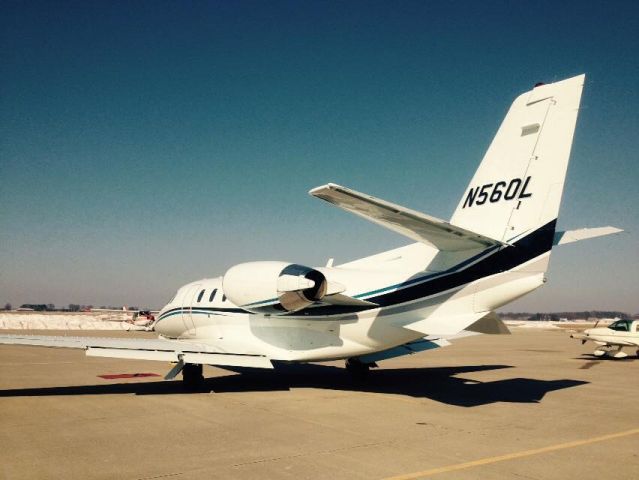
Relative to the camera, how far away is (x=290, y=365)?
63.2ft

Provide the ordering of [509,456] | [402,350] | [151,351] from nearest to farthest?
[509,456] < [151,351] < [402,350]

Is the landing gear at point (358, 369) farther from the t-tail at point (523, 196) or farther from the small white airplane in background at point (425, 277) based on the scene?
Answer: the t-tail at point (523, 196)

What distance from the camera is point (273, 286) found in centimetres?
1189


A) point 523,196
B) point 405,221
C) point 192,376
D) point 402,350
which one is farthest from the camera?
point 402,350

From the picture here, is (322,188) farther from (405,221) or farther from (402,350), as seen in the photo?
(402,350)

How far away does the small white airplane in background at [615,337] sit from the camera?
2220 centimetres

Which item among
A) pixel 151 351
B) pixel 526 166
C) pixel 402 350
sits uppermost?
pixel 526 166

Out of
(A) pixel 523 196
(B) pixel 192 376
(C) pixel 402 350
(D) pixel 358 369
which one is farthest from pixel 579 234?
(B) pixel 192 376

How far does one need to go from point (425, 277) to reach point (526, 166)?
9.56 feet

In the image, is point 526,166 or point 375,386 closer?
point 526,166

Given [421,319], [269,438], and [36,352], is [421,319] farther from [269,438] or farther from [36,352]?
[36,352]

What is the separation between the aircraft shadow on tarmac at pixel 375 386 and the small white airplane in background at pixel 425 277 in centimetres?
89

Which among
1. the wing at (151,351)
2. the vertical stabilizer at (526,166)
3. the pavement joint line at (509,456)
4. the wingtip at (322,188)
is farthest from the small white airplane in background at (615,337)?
the wingtip at (322,188)

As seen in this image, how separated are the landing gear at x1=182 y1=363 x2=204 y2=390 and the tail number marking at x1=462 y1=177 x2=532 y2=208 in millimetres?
7255
